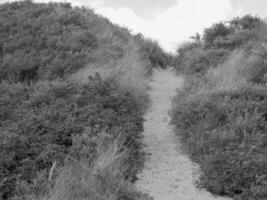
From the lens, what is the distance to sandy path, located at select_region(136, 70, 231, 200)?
5.41m

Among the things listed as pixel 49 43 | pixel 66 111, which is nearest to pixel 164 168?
pixel 66 111

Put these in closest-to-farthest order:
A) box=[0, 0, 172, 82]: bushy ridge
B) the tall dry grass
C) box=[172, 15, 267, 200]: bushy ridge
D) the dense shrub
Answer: the tall dry grass
the dense shrub
box=[172, 15, 267, 200]: bushy ridge
box=[0, 0, 172, 82]: bushy ridge

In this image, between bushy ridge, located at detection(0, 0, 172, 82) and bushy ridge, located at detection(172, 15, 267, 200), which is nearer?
bushy ridge, located at detection(172, 15, 267, 200)

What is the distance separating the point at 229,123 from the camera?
670 cm

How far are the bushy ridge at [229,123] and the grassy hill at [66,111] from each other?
1.13 m

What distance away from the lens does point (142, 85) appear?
10.6m

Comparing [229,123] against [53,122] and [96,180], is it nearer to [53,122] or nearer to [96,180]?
[96,180]

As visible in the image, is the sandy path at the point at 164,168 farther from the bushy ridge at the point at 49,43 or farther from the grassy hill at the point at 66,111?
the bushy ridge at the point at 49,43

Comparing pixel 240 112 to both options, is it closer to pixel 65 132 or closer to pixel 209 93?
pixel 209 93

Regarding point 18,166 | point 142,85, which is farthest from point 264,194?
point 142,85

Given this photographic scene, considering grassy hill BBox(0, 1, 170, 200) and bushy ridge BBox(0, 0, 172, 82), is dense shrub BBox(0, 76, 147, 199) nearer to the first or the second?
grassy hill BBox(0, 1, 170, 200)

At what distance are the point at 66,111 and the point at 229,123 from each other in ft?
10.7

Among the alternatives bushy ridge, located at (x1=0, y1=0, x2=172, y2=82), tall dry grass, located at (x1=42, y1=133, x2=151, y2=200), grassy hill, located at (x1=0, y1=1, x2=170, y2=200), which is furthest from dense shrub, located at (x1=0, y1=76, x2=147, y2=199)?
bushy ridge, located at (x1=0, y1=0, x2=172, y2=82)

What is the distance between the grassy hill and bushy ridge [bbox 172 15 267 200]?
1.13 meters
